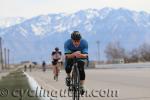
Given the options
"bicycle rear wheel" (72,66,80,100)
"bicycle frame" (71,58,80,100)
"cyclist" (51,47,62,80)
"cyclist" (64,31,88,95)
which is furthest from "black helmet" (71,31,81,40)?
"cyclist" (51,47,62,80)

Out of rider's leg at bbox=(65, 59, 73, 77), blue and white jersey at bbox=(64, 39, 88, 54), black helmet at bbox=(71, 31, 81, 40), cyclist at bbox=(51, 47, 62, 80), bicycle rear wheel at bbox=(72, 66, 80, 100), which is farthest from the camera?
cyclist at bbox=(51, 47, 62, 80)

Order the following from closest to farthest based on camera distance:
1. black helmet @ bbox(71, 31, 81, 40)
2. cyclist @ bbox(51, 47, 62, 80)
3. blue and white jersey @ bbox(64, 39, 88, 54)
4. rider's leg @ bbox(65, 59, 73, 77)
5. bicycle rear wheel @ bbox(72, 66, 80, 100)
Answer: bicycle rear wheel @ bbox(72, 66, 80, 100)
black helmet @ bbox(71, 31, 81, 40)
blue and white jersey @ bbox(64, 39, 88, 54)
rider's leg @ bbox(65, 59, 73, 77)
cyclist @ bbox(51, 47, 62, 80)

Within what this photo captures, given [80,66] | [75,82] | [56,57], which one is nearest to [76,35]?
[80,66]

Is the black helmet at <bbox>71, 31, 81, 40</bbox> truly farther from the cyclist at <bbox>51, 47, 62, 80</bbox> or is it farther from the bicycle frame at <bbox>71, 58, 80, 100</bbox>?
the cyclist at <bbox>51, 47, 62, 80</bbox>

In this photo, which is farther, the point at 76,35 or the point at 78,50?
the point at 78,50

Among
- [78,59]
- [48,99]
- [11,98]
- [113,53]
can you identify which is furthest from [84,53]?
[113,53]

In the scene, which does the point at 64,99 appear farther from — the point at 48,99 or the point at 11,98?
the point at 11,98

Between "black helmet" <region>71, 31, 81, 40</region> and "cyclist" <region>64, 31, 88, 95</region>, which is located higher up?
"black helmet" <region>71, 31, 81, 40</region>

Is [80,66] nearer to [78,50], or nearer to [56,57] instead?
[78,50]

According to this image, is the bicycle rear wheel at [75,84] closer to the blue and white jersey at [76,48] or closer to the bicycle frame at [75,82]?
the bicycle frame at [75,82]

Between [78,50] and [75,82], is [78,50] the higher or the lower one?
the higher one

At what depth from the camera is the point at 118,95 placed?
1855cm

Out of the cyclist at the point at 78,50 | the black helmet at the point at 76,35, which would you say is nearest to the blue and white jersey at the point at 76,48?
the cyclist at the point at 78,50

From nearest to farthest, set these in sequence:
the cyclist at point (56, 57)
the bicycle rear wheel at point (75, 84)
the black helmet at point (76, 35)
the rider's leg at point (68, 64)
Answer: the bicycle rear wheel at point (75, 84) < the black helmet at point (76, 35) < the rider's leg at point (68, 64) < the cyclist at point (56, 57)
